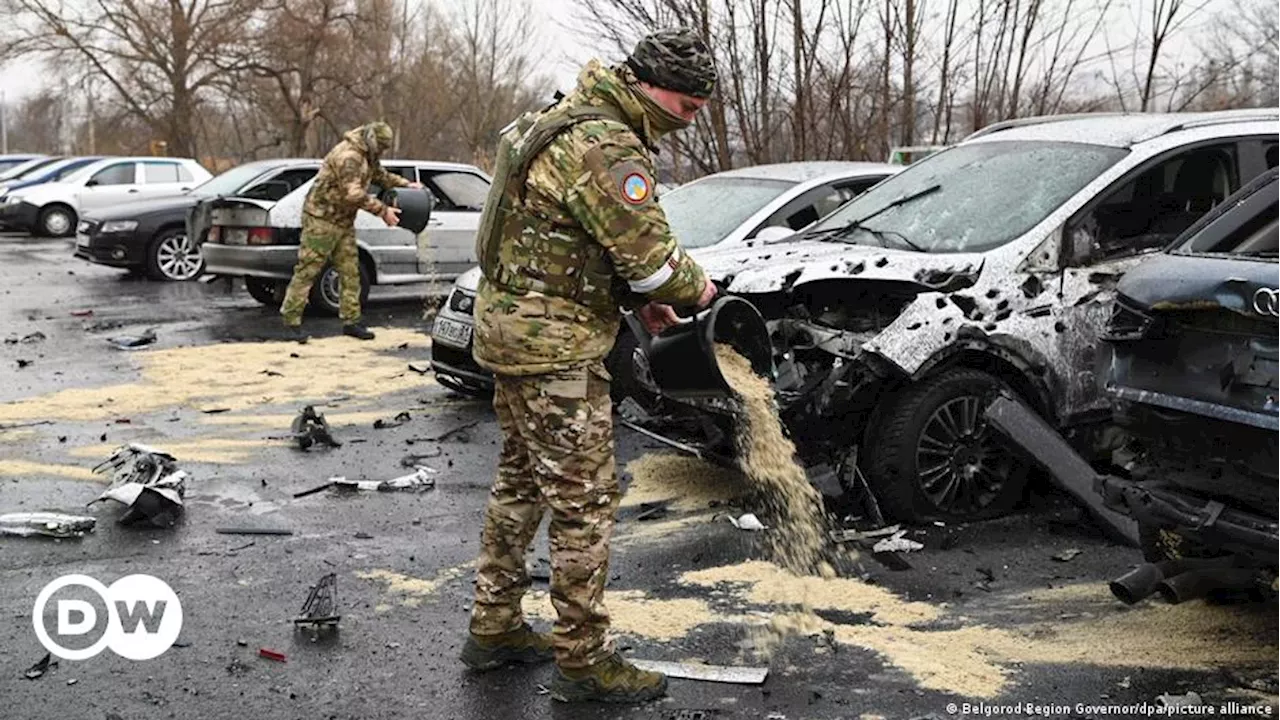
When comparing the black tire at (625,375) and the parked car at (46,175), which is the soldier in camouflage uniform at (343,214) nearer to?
the black tire at (625,375)

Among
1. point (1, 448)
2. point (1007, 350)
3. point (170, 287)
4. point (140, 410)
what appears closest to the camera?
point (1007, 350)

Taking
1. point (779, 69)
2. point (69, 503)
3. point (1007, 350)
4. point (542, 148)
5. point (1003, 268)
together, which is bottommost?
point (69, 503)

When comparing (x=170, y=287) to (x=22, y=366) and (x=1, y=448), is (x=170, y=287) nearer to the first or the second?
(x=22, y=366)

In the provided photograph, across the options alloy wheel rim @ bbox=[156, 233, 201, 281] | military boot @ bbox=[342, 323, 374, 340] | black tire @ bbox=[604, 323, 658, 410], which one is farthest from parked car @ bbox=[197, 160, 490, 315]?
black tire @ bbox=[604, 323, 658, 410]

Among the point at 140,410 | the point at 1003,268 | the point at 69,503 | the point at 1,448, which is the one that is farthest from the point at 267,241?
the point at 1003,268

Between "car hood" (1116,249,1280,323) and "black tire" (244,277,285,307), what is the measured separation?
1098cm

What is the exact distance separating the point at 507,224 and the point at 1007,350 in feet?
8.74

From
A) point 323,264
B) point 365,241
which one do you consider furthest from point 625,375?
point 365,241

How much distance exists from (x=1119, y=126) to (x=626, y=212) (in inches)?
144

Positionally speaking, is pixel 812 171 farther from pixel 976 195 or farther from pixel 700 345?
pixel 700 345

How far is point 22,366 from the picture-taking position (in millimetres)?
10195

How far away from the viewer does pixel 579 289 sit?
394 cm

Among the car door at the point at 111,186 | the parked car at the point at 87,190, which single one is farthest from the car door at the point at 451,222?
the car door at the point at 111,186

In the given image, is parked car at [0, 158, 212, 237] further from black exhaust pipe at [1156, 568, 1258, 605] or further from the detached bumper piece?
black exhaust pipe at [1156, 568, 1258, 605]
